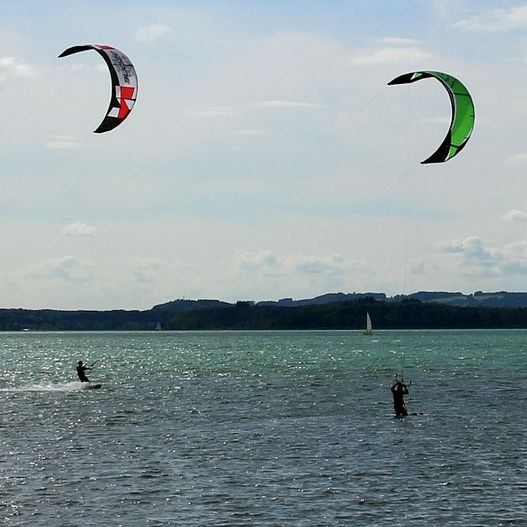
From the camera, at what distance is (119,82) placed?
3575 centimetres

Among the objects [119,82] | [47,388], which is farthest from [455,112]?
[47,388]

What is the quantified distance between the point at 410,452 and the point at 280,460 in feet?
13.6

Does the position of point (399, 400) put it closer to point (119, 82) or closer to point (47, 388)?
point (119, 82)

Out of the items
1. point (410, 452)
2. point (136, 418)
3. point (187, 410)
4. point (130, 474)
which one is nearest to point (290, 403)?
point (187, 410)

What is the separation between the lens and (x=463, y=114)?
114ft

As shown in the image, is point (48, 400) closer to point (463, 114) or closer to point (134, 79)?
point (134, 79)

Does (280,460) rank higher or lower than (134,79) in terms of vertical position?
lower

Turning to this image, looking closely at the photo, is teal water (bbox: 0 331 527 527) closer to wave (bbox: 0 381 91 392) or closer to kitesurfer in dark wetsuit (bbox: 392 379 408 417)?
kitesurfer in dark wetsuit (bbox: 392 379 408 417)

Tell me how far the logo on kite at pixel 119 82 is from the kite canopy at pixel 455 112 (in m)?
8.70

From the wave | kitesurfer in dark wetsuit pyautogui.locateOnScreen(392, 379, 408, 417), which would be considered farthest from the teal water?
the wave

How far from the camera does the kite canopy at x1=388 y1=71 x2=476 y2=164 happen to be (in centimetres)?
3397

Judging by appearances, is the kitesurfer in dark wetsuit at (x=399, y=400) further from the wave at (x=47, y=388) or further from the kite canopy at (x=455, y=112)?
the wave at (x=47, y=388)

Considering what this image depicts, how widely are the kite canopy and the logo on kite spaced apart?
28.6 feet

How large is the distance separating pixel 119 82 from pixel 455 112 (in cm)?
1078
